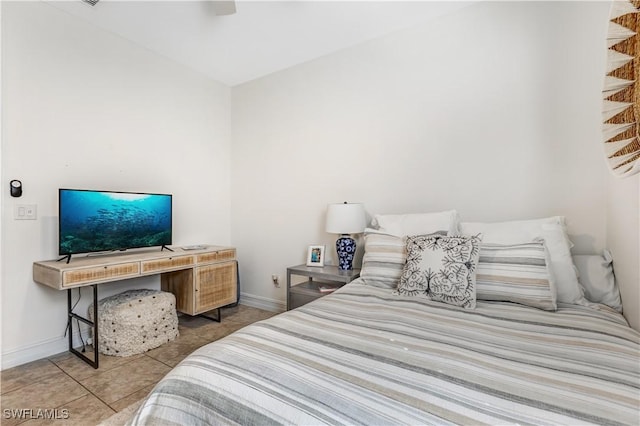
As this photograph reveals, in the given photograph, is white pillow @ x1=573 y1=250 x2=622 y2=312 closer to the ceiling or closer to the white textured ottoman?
the ceiling

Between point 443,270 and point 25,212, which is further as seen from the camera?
point 25,212

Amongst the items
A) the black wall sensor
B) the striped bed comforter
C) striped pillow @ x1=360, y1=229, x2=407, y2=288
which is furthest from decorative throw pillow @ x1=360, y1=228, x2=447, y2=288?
the black wall sensor

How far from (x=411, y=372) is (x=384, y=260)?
113 cm

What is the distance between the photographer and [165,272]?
2844 millimetres

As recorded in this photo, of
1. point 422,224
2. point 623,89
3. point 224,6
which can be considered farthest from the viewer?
point 224,6

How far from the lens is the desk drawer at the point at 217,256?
2.86 metres

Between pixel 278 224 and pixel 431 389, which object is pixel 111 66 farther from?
pixel 431 389

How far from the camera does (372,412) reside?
0.72m

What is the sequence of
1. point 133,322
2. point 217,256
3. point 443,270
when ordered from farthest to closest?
point 217,256 < point 133,322 < point 443,270

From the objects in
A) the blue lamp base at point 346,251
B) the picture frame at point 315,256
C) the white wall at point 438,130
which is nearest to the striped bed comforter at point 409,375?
the white wall at point 438,130

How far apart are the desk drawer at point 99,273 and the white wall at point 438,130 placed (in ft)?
4.73

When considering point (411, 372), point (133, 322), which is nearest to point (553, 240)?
point (411, 372)

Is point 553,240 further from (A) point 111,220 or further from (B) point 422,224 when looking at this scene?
(A) point 111,220

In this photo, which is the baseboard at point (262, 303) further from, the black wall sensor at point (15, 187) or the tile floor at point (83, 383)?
the black wall sensor at point (15, 187)
